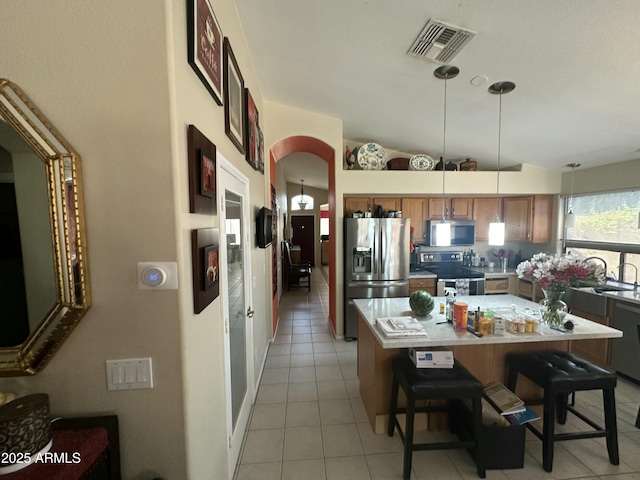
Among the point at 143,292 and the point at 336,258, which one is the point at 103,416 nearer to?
the point at 143,292

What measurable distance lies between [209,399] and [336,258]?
270 cm

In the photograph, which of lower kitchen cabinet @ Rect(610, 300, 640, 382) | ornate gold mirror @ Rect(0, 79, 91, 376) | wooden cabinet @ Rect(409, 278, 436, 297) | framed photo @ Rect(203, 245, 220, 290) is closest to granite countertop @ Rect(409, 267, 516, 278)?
wooden cabinet @ Rect(409, 278, 436, 297)

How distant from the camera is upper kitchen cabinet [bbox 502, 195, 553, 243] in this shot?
424 cm

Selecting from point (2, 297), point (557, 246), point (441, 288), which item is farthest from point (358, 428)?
point (557, 246)

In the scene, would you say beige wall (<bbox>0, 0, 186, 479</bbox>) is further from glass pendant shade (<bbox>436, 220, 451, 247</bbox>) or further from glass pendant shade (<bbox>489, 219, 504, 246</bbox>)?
glass pendant shade (<bbox>489, 219, 504, 246</bbox>)

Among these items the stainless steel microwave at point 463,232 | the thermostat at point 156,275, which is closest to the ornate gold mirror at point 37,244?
the thermostat at point 156,275

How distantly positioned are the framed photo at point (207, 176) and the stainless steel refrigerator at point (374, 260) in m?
2.56

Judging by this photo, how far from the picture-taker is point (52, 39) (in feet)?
2.96

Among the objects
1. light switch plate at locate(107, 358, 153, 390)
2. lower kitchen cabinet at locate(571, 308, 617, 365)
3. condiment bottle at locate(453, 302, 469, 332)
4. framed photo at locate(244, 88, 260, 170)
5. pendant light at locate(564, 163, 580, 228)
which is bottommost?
lower kitchen cabinet at locate(571, 308, 617, 365)

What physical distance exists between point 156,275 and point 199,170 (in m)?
0.45

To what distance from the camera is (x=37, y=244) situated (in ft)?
3.00

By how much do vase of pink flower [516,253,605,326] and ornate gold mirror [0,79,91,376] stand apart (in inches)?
104

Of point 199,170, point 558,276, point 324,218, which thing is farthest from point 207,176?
point 324,218

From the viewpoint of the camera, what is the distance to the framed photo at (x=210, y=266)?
117cm
